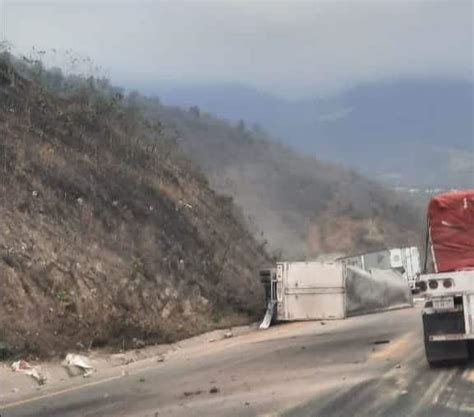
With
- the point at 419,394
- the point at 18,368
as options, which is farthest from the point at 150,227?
the point at 419,394

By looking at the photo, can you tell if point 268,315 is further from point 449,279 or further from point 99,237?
point 449,279

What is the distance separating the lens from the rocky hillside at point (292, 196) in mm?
72475

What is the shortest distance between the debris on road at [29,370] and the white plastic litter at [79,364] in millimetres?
721

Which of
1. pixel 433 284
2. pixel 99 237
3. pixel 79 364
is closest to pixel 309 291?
pixel 99 237

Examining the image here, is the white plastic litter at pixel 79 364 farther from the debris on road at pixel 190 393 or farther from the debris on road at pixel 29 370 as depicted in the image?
the debris on road at pixel 190 393

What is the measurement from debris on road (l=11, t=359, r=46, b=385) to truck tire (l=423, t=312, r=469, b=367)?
6.05 metres

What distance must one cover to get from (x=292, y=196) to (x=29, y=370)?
3046 inches

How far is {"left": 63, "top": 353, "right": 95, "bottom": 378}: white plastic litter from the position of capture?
13055mm

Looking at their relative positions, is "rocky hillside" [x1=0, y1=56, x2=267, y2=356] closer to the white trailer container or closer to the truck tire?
the white trailer container

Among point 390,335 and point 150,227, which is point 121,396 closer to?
point 390,335

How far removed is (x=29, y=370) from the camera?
12312 millimetres

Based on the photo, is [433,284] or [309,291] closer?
[433,284]

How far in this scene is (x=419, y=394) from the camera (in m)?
8.95

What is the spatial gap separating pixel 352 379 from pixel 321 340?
5.41 meters
